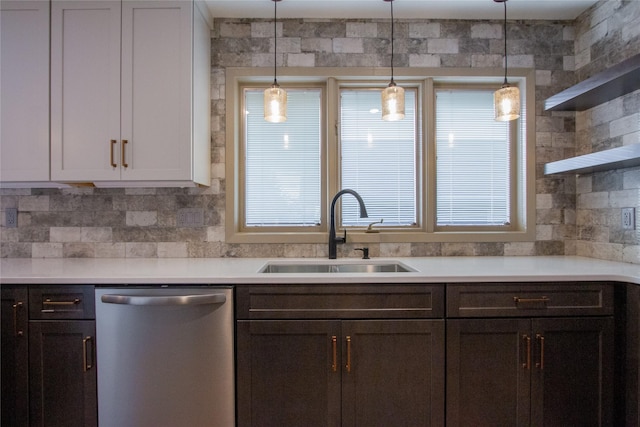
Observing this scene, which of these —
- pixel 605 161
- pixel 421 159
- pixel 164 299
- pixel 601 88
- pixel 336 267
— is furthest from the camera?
pixel 421 159

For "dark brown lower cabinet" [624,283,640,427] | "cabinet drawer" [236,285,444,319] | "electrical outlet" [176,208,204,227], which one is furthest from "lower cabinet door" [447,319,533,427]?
"electrical outlet" [176,208,204,227]

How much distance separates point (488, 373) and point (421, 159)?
133cm

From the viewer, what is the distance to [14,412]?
150 centimetres

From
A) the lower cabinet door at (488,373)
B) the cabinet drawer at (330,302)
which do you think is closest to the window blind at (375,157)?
the cabinet drawer at (330,302)

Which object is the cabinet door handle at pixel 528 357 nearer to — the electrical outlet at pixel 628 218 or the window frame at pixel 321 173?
the electrical outlet at pixel 628 218

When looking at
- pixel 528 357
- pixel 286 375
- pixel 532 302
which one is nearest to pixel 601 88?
pixel 532 302

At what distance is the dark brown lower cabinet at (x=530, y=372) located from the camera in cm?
150

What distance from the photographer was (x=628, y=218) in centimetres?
179

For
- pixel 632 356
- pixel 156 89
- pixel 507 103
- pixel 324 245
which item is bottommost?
pixel 632 356

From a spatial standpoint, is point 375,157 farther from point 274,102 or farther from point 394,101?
point 274,102

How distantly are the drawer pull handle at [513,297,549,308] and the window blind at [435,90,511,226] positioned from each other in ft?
2.60

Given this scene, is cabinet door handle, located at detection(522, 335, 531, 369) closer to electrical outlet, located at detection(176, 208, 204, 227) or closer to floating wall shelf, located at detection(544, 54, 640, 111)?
floating wall shelf, located at detection(544, 54, 640, 111)

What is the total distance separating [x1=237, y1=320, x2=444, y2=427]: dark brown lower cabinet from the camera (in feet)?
4.89

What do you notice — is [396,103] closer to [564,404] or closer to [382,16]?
[382,16]
